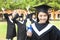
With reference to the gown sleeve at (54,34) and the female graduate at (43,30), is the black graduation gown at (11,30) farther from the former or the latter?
the gown sleeve at (54,34)

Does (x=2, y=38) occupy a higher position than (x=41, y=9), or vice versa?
(x=41, y=9)

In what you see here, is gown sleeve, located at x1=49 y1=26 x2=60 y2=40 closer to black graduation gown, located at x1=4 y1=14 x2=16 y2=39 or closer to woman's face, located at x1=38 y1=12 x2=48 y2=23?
woman's face, located at x1=38 y1=12 x2=48 y2=23

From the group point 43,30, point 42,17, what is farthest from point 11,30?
point 42,17

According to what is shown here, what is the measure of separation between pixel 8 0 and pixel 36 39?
150 ft

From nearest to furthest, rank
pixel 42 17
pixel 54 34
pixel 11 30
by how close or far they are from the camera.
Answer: pixel 42 17 < pixel 54 34 < pixel 11 30

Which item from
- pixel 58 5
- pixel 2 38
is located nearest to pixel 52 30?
pixel 2 38

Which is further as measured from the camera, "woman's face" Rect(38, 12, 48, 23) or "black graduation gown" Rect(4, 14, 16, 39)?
"black graduation gown" Rect(4, 14, 16, 39)

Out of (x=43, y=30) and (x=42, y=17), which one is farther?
(x=43, y=30)

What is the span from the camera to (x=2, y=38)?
1655 centimetres

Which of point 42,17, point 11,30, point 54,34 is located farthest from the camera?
point 11,30

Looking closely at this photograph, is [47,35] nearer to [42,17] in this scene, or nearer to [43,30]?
[43,30]

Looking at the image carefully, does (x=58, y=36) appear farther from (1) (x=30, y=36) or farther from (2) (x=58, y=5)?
(2) (x=58, y=5)

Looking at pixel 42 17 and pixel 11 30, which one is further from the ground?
pixel 42 17

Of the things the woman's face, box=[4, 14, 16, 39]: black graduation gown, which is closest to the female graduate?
the woman's face
